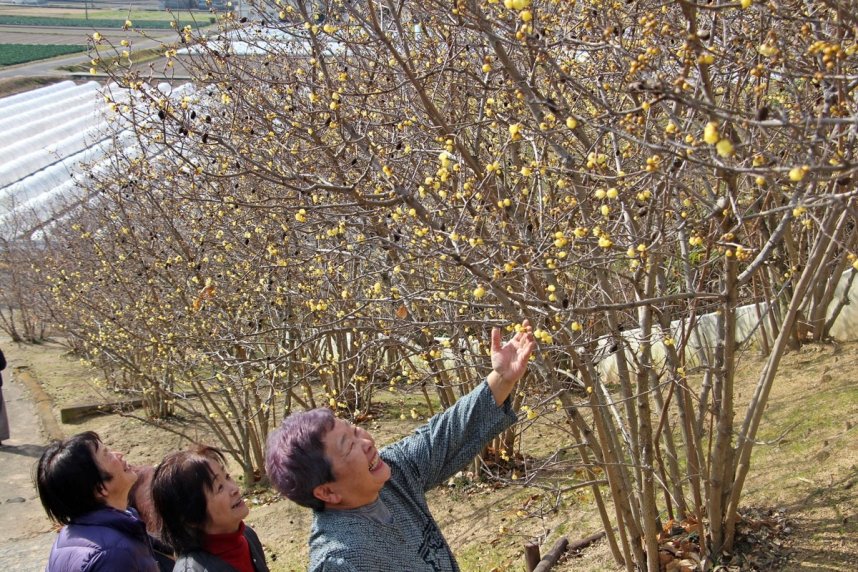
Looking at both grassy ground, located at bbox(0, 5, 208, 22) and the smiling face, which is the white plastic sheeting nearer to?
the smiling face

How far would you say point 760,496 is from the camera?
17.2 ft

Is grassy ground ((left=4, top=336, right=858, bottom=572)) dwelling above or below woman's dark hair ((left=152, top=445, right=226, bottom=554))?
below

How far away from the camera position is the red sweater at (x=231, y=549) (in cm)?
315

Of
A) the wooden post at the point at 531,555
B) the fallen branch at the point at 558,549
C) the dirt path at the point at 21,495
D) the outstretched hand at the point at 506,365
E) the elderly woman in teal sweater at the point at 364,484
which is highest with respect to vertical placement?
the outstretched hand at the point at 506,365

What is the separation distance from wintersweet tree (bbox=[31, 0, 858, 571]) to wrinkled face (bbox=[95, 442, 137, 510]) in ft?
4.32

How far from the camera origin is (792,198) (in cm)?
271

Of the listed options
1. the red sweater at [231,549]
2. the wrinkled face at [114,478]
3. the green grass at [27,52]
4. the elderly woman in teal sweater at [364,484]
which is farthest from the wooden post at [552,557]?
the green grass at [27,52]

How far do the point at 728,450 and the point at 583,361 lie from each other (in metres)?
0.79

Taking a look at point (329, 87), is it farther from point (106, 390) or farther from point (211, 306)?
point (106, 390)

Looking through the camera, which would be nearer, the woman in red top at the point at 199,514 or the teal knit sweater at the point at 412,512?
the teal knit sweater at the point at 412,512

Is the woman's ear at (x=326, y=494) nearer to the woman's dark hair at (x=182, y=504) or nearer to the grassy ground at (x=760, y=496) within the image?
the woman's dark hair at (x=182, y=504)

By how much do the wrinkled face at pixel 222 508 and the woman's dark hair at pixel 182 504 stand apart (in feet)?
0.05

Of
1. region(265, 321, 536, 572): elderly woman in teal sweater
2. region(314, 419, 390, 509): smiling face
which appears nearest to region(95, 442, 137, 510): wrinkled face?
region(265, 321, 536, 572): elderly woman in teal sweater

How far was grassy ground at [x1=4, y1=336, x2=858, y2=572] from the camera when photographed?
4766 millimetres
